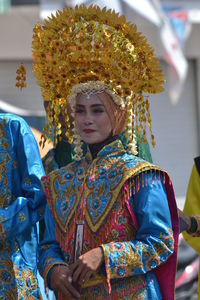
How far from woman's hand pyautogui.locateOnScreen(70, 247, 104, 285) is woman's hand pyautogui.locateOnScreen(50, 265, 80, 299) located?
0.04m

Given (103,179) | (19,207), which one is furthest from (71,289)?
(19,207)

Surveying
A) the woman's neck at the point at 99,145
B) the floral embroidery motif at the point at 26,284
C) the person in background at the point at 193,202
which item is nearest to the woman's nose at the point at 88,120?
the woman's neck at the point at 99,145

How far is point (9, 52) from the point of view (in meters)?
12.8

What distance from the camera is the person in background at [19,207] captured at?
400cm

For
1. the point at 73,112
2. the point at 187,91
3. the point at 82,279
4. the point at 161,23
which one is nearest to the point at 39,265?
the point at 82,279

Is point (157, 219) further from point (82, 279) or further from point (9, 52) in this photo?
point (9, 52)

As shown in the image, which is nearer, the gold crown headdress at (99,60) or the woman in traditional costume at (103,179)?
the woman in traditional costume at (103,179)

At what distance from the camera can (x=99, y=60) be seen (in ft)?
12.1

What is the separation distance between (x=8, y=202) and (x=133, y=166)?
30.1 inches

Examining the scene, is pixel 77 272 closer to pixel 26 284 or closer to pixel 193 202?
pixel 26 284

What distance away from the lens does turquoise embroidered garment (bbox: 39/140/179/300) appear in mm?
3416

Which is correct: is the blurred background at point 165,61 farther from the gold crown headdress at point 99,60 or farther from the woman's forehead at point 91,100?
the woman's forehead at point 91,100

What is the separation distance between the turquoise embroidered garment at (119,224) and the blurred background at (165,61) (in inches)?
284

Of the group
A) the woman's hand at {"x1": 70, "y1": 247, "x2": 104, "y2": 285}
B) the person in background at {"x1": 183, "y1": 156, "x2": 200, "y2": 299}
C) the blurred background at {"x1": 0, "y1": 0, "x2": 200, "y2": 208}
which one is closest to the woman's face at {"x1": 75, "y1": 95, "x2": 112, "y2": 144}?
the woman's hand at {"x1": 70, "y1": 247, "x2": 104, "y2": 285}
